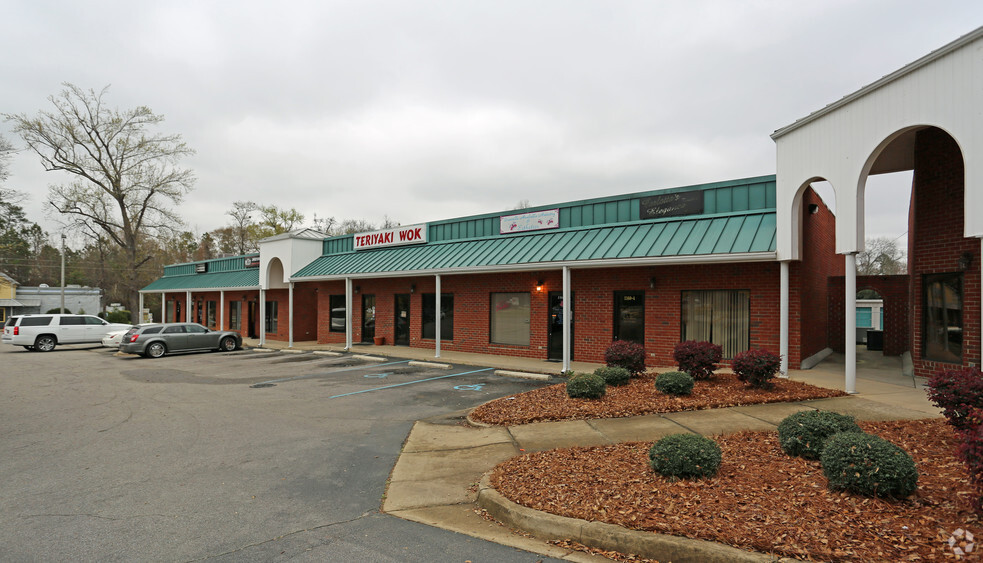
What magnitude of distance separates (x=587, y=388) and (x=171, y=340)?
1979 cm

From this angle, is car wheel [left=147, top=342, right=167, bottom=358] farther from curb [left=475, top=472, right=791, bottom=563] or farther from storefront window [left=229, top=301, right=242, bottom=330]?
curb [left=475, top=472, right=791, bottom=563]

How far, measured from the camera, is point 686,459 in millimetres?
5094

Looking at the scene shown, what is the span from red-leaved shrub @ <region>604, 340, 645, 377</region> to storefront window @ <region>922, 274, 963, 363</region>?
626 cm

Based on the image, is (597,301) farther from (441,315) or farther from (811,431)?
(811,431)

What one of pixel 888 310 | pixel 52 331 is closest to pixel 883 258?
pixel 888 310

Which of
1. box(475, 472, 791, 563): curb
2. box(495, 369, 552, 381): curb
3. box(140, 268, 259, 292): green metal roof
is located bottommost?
box(495, 369, 552, 381): curb

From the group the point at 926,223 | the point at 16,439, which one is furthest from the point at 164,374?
the point at 926,223

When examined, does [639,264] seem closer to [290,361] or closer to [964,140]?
[964,140]

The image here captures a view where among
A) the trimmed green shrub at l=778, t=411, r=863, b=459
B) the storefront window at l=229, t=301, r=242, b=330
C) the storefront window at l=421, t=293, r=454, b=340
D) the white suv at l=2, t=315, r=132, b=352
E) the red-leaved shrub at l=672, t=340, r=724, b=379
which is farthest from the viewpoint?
the storefront window at l=229, t=301, r=242, b=330

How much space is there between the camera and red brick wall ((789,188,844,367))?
12523mm

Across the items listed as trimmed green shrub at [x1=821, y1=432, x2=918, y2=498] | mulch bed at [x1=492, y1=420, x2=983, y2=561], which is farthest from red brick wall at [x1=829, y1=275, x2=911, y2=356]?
trimmed green shrub at [x1=821, y1=432, x2=918, y2=498]

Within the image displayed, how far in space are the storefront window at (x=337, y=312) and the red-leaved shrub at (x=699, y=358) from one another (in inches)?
706

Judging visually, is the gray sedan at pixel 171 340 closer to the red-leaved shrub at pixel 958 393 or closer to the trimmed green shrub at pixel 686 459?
the trimmed green shrub at pixel 686 459

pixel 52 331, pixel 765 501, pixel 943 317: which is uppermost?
pixel 943 317
